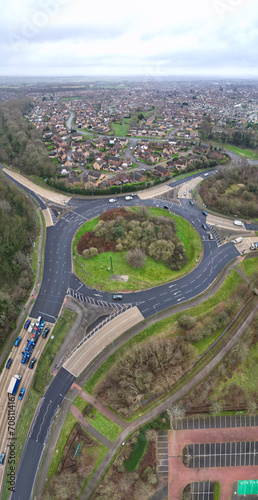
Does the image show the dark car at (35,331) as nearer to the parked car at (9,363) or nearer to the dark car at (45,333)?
the dark car at (45,333)

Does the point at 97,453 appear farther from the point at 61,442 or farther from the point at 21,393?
the point at 21,393

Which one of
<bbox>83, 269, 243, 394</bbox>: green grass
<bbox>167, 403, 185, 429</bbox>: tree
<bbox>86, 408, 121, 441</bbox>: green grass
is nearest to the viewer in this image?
<bbox>86, 408, 121, 441</bbox>: green grass

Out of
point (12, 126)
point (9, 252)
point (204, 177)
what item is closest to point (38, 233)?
point (9, 252)

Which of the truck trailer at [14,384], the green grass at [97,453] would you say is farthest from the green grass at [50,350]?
the green grass at [97,453]

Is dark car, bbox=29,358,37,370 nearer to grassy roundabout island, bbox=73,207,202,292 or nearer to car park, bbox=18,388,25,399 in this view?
car park, bbox=18,388,25,399

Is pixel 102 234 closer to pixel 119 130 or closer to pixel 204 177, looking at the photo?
pixel 204 177

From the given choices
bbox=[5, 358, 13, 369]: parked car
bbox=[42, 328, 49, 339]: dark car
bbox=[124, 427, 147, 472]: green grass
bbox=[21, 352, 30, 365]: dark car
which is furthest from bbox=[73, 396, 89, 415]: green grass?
bbox=[5, 358, 13, 369]: parked car

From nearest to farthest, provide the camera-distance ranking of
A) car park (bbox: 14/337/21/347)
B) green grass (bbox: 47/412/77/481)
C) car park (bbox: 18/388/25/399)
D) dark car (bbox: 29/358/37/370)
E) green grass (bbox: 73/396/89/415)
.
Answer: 1. green grass (bbox: 47/412/77/481)
2. green grass (bbox: 73/396/89/415)
3. car park (bbox: 18/388/25/399)
4. dark car (bbox: 29/358/37/370)
5. car park (bbox: 14/337/21/347)
